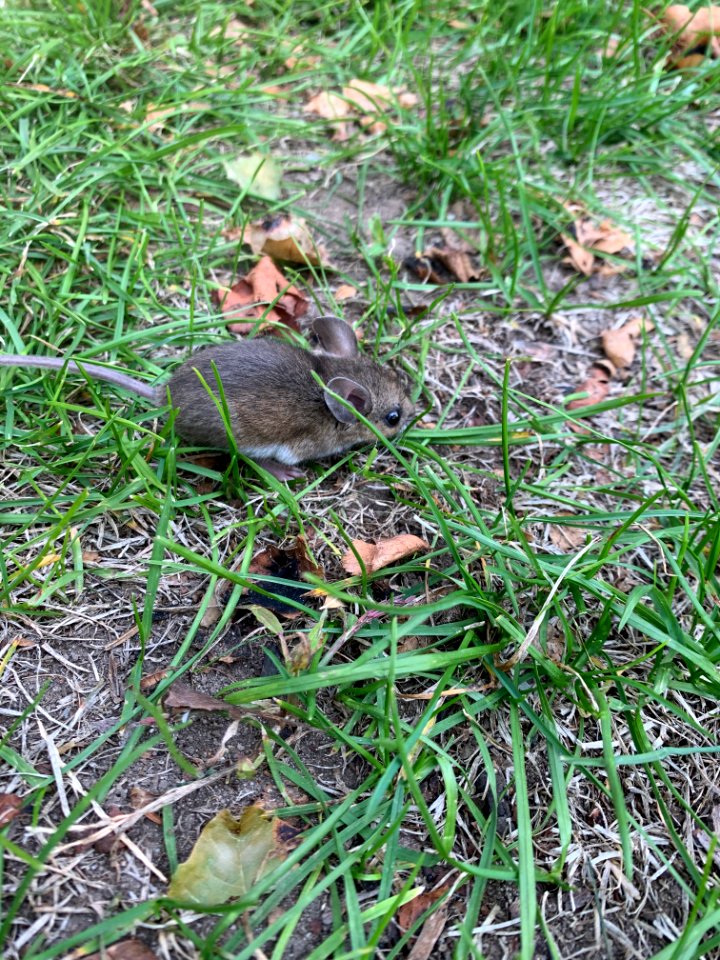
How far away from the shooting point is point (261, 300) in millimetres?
4129

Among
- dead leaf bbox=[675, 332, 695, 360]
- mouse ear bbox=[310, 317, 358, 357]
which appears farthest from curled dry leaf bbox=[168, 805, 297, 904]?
dead leaf bbox=[675, 332, 695, 360]

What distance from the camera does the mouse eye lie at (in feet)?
12.8

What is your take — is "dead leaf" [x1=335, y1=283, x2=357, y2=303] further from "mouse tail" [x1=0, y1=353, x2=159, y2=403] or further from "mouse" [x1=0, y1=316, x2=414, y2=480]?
"mouse tail" [x1=0, y1=353, x2=159, y2=403]

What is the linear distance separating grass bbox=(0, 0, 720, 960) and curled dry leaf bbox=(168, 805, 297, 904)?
0.07 m

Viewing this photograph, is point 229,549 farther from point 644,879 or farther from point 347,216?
point 347,216

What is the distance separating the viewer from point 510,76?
16.3 ft

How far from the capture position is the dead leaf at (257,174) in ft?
14.9

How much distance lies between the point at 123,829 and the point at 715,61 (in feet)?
Answer: 19.2

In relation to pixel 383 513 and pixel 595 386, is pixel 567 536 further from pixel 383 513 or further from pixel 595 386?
pixel 595 386

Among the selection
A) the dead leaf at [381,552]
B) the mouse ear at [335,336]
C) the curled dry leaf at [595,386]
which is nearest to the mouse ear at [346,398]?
the mouse ear at [335,336]

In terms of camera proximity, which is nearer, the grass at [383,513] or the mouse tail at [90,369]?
the grass at [383,513]

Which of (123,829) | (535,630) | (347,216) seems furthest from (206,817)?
(347,216)

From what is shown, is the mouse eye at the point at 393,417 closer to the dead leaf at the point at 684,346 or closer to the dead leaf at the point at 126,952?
the dead leaf at the point at 684,346

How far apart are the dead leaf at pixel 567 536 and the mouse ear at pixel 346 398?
3.54 feet
